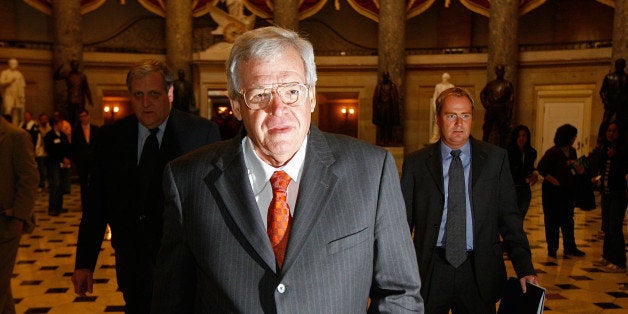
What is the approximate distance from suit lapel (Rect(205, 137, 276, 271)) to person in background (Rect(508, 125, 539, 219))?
5.62 metres

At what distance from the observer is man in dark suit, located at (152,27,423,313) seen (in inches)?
60.6

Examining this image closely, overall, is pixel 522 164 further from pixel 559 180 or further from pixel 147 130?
pixel 147 130

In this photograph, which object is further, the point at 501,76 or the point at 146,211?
the point at 501,76

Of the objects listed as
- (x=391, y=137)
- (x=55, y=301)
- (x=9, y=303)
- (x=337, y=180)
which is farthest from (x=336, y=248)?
(x=391, y=137)

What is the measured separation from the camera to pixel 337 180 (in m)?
1.59

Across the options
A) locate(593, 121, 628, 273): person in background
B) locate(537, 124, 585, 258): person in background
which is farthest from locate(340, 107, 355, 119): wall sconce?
locate(593, 121, 628, 273): person in background

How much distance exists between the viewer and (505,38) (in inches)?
679

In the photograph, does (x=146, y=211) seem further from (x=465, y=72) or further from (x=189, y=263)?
(x=465, y=72)

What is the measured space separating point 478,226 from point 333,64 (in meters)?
18.2

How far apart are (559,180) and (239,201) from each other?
20.6 ft

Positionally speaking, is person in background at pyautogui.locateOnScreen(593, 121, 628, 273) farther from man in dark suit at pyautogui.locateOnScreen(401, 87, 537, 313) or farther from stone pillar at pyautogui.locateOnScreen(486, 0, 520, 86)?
stone pillar at pyautogui.locateOnScreen(486, 0, 520, 86)

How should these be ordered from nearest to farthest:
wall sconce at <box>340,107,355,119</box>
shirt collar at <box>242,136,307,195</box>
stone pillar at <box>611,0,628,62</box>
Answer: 1. shirt collar at <box>242,136,307,195</box>
2. stone pillar at <box>611,0,628,62</box>
3. wall sconce at <box>340,107,355,119</box>

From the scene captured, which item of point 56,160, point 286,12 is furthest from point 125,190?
point 286,12

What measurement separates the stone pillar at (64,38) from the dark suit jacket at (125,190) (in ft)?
52.1
